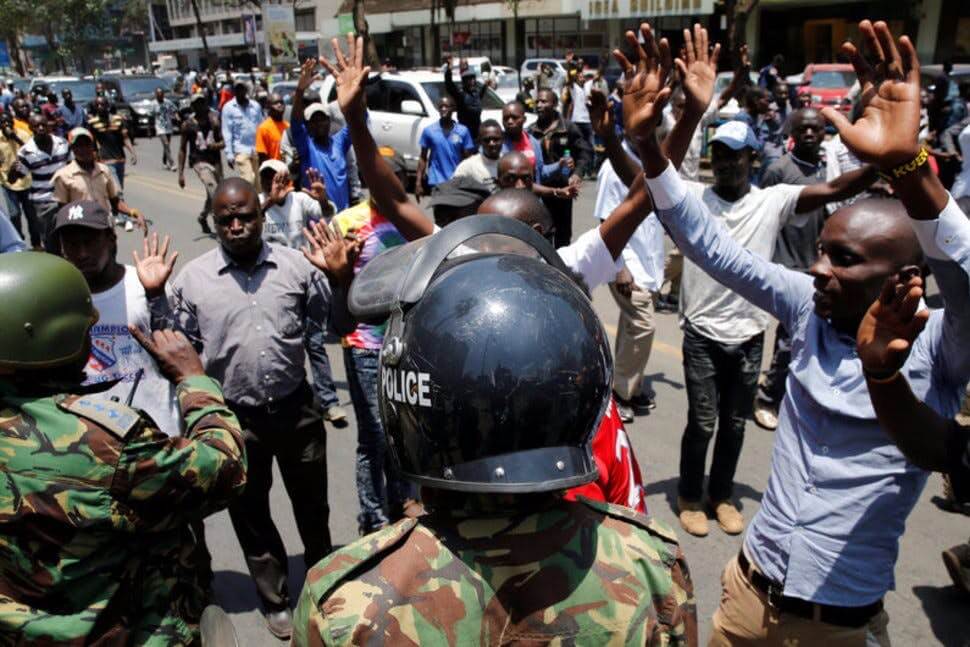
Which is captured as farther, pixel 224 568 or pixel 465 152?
pixel 465 152

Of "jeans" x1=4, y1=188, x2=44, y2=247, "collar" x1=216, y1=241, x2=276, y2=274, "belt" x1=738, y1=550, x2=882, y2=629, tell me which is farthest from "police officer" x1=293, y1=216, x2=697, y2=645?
"jeans" x1=4, y1=188, x2=44, y2=247

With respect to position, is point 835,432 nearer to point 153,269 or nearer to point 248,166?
point 153,269

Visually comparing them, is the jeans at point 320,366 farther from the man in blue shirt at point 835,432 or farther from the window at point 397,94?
the window at point 397,94

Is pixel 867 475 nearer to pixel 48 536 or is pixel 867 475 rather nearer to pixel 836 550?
pixel 836 550

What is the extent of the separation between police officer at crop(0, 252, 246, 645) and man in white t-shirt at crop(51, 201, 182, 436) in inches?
41.5

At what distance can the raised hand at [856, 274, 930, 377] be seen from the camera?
1594 mm

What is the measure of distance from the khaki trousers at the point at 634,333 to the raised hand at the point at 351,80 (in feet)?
8.71

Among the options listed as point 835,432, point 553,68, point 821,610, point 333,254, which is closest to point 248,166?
point 333,254

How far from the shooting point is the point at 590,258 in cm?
233

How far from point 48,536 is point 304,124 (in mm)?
5896

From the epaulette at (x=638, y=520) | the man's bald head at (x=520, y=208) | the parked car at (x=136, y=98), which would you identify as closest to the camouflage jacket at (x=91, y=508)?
the epaulette at (x=638, y=520)

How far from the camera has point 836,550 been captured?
212 cm

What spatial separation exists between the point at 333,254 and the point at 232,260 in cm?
79

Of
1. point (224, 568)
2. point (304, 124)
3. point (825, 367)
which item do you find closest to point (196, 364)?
point (825, 367)
